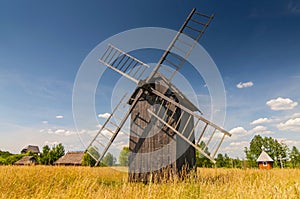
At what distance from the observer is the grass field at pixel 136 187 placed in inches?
121

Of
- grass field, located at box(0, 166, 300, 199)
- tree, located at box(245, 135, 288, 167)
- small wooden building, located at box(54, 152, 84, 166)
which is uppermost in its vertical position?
tree, located at box(245, 135, 288, 167)

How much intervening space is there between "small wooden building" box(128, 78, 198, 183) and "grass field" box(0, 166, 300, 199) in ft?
4.97

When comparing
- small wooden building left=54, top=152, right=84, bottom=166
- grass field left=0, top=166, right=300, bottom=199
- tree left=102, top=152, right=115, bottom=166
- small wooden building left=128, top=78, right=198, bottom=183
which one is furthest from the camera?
small wooden building left=54, top=152, right=84, bottom=166

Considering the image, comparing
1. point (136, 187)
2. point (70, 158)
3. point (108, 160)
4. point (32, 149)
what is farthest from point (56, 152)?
point (136, 187)

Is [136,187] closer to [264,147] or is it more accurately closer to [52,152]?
[52,152]

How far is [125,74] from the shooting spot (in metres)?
10.1

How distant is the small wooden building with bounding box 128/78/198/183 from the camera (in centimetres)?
848

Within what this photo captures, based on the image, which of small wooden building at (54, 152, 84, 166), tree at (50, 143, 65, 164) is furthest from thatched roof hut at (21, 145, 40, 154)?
small wooden building at (54, 152, 84, 166)

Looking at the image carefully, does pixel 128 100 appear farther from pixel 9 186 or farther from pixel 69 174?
pixel 9 186

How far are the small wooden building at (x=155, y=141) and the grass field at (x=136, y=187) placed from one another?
4.97 feet

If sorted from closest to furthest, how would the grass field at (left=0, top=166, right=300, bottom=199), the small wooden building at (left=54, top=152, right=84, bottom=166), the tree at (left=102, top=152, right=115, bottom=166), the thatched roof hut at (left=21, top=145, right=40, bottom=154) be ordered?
the grass field at (left=0, top=166, right=300, bottom=199) → the tree at (left=102, top=152, right=115, bottom=166) → the small wooden building at (left=54, top=152, right=84, bottom=166) → the thatched roof hut at (left=21, top=145, right=40, bottom=154)

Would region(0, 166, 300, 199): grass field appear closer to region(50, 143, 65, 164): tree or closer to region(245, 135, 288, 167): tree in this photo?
region(50, 143, 65, 164): tree

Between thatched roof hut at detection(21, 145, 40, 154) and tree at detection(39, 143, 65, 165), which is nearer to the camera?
tree at detection(39, 143, 65, 165)

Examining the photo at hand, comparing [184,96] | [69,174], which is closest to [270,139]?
[184,96]
